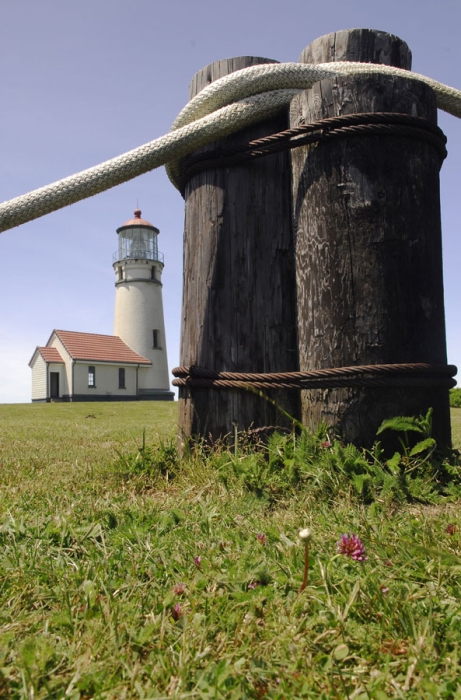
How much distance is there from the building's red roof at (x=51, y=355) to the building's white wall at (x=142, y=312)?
407 centimetres

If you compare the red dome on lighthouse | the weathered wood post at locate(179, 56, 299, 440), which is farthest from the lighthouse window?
the weathered wood post at locate(179, 56, 299, 440)

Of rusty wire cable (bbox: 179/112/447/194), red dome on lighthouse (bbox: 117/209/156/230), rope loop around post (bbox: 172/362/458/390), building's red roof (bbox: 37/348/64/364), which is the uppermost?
red dome on lighthouse (bbox: 117/209/156/230)

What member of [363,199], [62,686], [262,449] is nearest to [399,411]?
[262,449]

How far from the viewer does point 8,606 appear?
1517mm

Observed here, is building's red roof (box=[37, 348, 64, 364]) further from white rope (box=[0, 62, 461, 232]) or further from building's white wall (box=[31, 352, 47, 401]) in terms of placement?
white rope (box=[0, 62, 461, 232])

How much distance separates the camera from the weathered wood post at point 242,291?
301 centimetres

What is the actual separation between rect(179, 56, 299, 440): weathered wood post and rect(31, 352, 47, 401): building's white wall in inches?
1322

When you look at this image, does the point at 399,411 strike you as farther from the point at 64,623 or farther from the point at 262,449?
the point at 64,623

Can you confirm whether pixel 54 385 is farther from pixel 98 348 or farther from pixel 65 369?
pixel 98 348

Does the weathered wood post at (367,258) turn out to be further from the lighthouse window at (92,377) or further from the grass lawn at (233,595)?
the lighthouse window at (92,377)

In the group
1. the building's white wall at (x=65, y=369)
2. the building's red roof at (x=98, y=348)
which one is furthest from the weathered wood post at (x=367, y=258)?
the building's white wall at (x=65, y=369)

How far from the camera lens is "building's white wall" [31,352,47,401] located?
35188mm

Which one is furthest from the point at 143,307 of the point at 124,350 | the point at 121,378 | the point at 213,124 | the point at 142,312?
the point at 213,124

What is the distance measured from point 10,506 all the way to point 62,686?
1.38 metres
